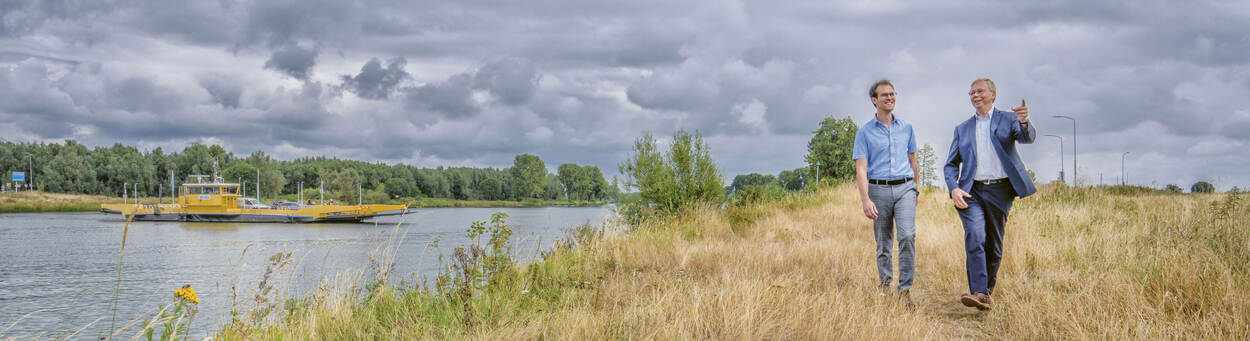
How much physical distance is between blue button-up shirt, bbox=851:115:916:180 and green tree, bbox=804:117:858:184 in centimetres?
3184

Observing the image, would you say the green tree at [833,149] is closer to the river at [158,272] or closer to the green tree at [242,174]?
the river at [158,272]

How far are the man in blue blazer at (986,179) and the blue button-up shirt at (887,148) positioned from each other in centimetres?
34

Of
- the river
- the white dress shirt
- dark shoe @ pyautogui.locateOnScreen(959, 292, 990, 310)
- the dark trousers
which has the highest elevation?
the white dress shirt

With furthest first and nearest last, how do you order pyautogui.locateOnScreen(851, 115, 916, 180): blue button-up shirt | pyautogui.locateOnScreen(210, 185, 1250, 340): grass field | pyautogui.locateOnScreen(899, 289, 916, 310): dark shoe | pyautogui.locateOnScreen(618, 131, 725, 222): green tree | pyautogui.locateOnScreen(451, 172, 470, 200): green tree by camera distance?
pyautogui.locateOnScreen(451, 172, 470, 200): green tree < pyautogui.locateOnScreen(618, 131, 725, 222): green tree < pyautogui.locateOnScreen(851, 115, 916, 180): blue button-up shirt < pyautogui.locateOnScreen(899, 289, 916, 310): dark shoe < pyautogui.locateOnScreen(210, 185, 1250, 340): grass field

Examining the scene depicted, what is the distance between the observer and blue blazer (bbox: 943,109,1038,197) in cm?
425

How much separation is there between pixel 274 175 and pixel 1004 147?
12789 centimetres

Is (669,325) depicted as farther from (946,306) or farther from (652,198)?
(652,198)

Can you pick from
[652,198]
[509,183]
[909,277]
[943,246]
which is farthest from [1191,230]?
[509,183]

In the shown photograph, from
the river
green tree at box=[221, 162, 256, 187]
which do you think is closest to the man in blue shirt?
the river

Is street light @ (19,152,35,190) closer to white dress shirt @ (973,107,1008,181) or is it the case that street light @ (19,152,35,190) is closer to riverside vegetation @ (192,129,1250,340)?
riverside vegetation @ (192,129,1250,340)

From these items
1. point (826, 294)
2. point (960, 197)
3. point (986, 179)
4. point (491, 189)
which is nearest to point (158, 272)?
point (826, 294)

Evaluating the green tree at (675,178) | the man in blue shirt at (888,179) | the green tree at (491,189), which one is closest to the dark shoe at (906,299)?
the man in blue shirt at (888,179)

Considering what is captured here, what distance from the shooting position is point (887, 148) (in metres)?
4.66

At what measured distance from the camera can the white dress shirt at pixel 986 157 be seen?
4383mm
